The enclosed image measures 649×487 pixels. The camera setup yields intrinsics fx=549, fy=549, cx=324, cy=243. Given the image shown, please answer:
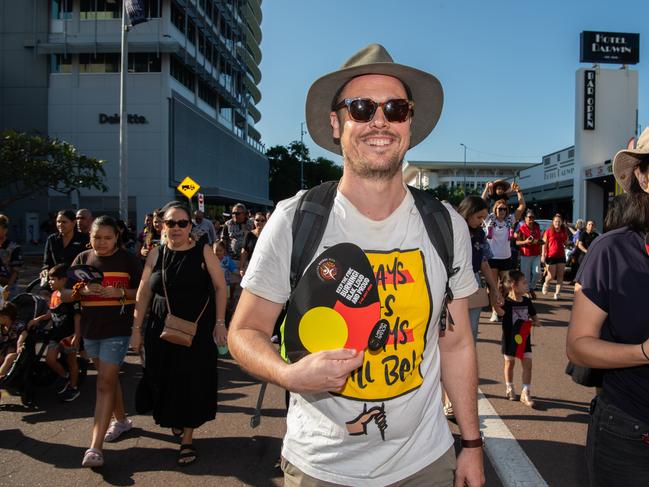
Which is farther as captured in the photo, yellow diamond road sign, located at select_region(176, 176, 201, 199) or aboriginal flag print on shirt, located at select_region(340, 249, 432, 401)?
yellow diamond road sign, located at select_region(176, 176, 201, 199)

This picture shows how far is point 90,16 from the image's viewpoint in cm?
3706

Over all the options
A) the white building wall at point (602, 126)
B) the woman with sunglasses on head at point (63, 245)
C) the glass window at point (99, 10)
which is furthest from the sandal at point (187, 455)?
the glass window at point (99, 10)

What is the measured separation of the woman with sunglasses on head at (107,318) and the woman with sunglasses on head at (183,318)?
0.22 metres

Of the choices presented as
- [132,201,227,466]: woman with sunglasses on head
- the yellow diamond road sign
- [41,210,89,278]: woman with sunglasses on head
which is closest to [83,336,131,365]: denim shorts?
[132,201,227,466]: woman with sunglasses on head

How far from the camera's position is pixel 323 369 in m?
1.49

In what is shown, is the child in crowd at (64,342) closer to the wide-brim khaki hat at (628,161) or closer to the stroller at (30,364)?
the stroller at (30,364)

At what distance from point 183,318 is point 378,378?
3.03 m

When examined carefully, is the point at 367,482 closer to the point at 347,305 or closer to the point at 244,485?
the point at 347,305

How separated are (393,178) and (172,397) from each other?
325cm

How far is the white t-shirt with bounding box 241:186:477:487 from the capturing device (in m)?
1.93

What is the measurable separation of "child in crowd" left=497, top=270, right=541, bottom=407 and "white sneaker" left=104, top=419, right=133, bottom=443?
384 centimetres

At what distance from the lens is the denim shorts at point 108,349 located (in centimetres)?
468

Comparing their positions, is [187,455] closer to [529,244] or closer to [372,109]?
[372,109]

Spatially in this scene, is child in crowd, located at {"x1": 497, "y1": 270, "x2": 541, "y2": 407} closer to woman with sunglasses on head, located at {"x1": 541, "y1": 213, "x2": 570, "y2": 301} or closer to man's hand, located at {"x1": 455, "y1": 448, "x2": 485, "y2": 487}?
man's hand, located at {"x1": 455, "y1": 448, "x2": 485, "y2": 487}
